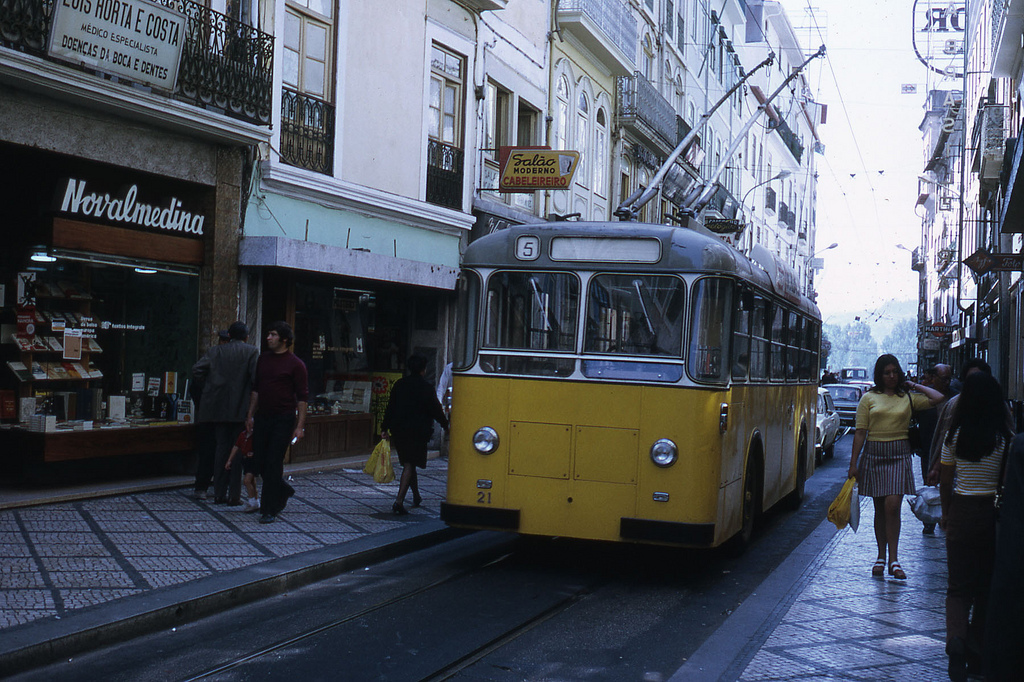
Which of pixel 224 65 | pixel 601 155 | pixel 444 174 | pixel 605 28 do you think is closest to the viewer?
pixel 224 65

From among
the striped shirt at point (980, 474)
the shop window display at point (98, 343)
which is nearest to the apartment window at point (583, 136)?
the shop window display at point (98, 343)

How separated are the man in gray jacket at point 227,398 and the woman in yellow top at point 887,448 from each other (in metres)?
5.78

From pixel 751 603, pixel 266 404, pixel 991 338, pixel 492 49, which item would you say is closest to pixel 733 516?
pixel 751 603

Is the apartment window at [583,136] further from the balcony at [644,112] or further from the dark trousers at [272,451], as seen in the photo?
the dark trousers at [272,451]

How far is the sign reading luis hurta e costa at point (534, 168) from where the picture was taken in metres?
19.6

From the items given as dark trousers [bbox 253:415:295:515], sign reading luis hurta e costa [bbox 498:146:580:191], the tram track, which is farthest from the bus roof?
sign reading luis hurta e costa [bbox 498:146:580:191]

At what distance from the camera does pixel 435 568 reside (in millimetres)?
A: 9289

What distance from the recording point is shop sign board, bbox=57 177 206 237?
11969 millimetres

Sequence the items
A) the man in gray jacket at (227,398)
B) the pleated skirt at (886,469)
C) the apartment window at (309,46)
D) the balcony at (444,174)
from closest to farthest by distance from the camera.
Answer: the pleated skirt at (886,469) < the man in gray jacket at (227,398) < the apartment window at (309,46) < the balcony at (444,174)

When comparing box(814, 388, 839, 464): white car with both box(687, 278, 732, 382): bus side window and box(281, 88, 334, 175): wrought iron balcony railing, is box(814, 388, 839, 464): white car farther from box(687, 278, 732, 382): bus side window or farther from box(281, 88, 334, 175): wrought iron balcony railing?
box(687, 278, 732, 382): bus side window

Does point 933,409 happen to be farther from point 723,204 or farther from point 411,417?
point 723,204

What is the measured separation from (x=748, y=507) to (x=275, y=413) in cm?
440

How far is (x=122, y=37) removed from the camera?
11.8 meters

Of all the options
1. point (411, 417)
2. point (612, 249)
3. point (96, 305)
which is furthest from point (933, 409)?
point (96, 305)
